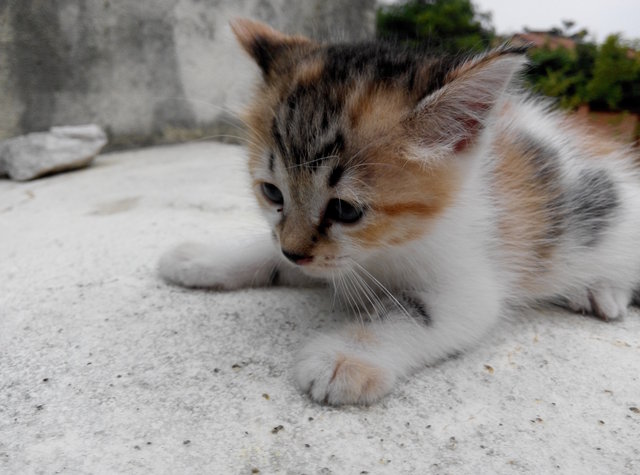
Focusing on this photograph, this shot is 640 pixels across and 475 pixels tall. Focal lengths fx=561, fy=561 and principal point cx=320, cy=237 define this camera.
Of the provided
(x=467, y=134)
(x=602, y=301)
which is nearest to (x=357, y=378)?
(x=467, y=134)

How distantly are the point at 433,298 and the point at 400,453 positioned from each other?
0.46m

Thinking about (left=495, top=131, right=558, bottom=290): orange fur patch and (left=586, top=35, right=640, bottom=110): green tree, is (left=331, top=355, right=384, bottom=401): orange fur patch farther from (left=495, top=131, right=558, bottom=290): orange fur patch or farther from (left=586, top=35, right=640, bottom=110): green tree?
(left=586, top=35, right=640, bottom=110): green tree

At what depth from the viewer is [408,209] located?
1.29m

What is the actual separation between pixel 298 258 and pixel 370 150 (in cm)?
29

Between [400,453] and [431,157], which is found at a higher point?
[431,157]

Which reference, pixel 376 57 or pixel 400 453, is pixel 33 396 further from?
pixel 376 57

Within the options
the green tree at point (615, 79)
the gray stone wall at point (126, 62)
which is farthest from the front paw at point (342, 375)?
the green tree at point (615, 79)

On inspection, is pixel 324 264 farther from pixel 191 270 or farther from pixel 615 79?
pixel 615 79

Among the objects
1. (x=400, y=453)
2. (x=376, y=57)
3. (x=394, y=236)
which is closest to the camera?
(x=400, y=453)

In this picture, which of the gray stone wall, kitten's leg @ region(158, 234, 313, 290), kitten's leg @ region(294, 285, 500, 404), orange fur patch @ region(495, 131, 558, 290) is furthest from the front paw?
the gray stone wall

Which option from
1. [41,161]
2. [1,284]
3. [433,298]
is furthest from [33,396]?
[41,161]

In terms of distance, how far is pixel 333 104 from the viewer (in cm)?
126

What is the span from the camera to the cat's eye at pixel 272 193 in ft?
4.53

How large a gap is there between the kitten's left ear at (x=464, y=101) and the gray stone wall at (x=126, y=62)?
206 centimetres
